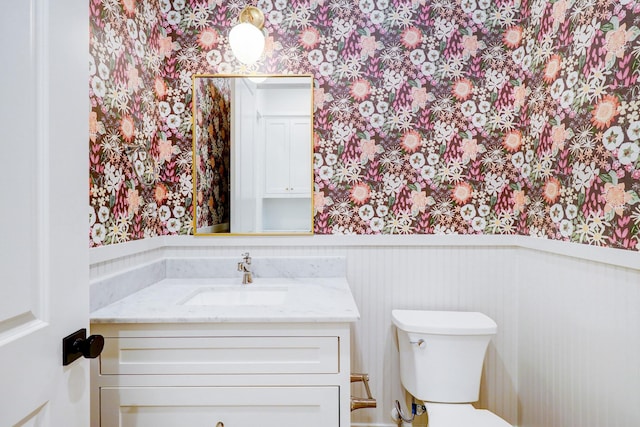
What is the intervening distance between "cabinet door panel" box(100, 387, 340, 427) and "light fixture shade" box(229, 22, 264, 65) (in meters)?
1.32

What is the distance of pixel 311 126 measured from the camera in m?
1.72

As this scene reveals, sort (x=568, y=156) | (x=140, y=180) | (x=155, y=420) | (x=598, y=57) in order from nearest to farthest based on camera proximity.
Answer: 1. (x=155, y=420)
2. (x=598, y=57)
3. (x=568, y=156)
4. (x=140, y=180)

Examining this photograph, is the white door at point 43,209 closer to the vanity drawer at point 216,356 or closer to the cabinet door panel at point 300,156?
the vanity drawer at point 216,356

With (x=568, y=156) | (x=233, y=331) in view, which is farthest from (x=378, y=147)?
(x=233, y=331)

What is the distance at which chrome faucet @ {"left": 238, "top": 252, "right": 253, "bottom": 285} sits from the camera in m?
1.59

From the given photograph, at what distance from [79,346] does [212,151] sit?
116 centimetres

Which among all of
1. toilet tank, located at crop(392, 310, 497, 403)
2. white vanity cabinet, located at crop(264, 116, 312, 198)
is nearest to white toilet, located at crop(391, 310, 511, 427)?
toilet tank, located at crop(392, 310, 497, 403)

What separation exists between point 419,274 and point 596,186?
787 millimetres

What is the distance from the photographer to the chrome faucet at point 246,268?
159 centimetres

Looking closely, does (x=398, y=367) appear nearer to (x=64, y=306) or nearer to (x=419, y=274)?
(x=419, y=274)

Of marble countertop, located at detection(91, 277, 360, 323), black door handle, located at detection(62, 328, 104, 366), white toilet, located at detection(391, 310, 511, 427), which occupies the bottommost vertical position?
white toilet, located at detection(391, 310, 511, 427)

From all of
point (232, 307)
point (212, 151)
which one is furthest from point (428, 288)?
point (212, 151)

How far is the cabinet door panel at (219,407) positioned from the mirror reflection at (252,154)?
0.77 metres

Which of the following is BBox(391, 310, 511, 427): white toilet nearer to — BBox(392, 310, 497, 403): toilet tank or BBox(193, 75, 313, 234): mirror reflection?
BBox(392, 310, 497, 403): toilet tank
